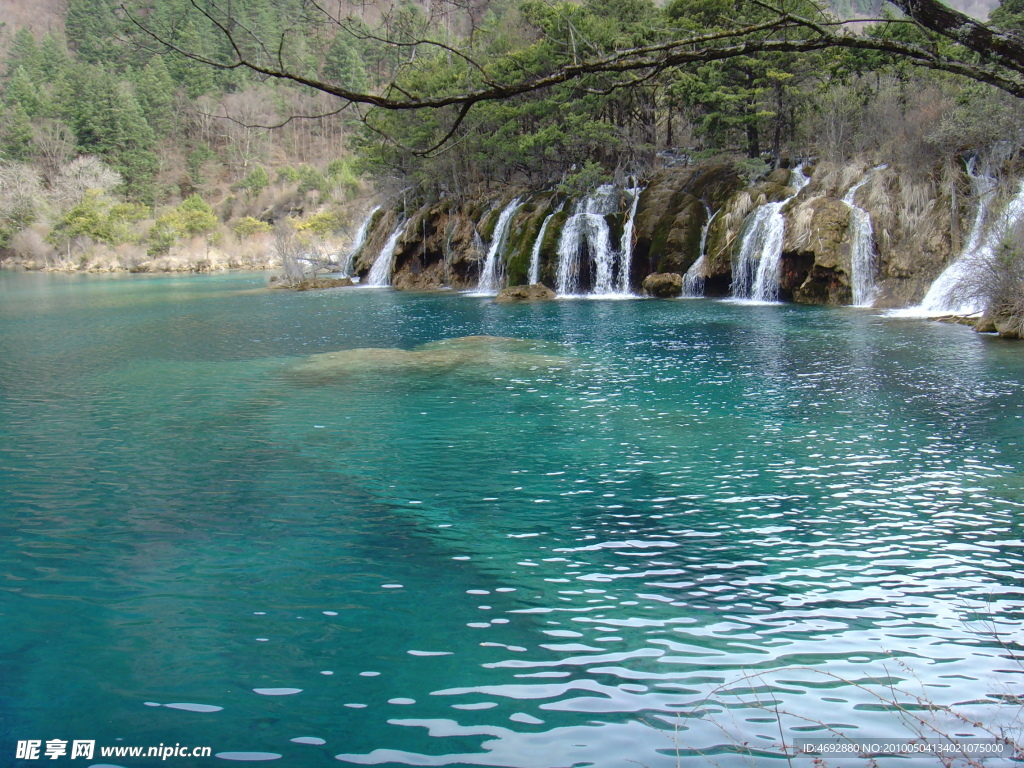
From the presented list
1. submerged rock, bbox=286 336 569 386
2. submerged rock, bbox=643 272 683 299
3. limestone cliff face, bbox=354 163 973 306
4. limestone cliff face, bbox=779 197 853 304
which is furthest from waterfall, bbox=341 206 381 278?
submerged rock, bbox=286 336 569 386

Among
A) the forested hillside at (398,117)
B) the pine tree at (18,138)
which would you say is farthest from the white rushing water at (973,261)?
the pine tree at (18,138)

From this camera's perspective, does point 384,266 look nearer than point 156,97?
Yes

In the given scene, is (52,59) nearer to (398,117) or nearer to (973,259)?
(398,117)

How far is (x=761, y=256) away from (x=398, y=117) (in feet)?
72.3

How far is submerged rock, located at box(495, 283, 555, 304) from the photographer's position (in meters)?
30.2

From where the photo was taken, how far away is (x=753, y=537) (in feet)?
22.9

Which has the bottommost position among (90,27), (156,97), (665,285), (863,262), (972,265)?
(665,285)

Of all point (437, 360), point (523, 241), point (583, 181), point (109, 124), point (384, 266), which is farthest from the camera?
point (109, 124)

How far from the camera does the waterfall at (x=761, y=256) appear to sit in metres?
27.0

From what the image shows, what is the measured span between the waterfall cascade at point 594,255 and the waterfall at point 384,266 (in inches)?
450

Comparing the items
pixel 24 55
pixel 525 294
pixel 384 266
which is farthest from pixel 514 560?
pixel 24 55

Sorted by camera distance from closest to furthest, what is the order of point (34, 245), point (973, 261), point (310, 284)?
point (973, 261), point (310, 284), point (34, 245)

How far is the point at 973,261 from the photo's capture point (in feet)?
62.9

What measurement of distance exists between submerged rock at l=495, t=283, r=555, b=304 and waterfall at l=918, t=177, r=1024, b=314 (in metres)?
13.4
